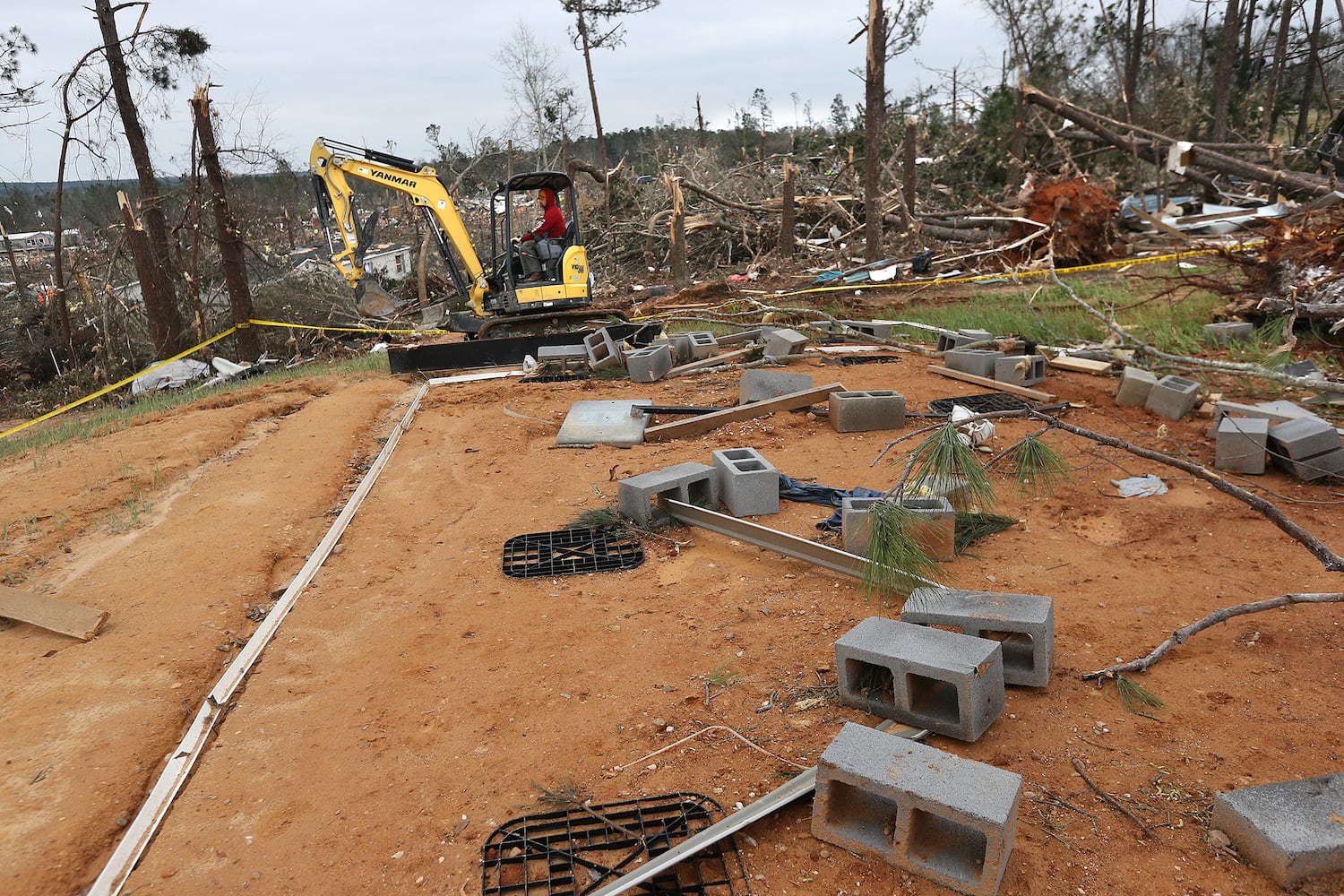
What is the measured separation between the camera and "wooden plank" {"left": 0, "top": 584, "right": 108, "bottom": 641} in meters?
4.24

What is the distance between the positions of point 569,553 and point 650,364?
4736 millimetres

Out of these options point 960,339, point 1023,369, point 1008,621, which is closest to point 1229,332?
point 1023,369

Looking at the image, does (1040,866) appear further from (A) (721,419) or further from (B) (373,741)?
(A) (721,419)

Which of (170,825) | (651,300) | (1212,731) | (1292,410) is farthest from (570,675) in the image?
(651,300)

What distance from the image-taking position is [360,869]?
260cm

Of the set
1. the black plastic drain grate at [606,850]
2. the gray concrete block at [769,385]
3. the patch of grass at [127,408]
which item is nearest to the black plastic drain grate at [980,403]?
the gray concrete block at [769,385]

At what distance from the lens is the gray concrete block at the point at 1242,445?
537cm

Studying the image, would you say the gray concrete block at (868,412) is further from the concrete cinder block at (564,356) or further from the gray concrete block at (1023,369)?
the concrete cinder block at (564,356)

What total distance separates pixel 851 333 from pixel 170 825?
880 cm

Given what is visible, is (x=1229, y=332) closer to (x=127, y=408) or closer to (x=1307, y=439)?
(x=1307, y=439)

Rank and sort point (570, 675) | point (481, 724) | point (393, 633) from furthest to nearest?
1. point (393, 633)
2. point (570, 675)
3. point (481, 724)

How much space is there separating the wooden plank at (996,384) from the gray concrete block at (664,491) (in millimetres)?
3577

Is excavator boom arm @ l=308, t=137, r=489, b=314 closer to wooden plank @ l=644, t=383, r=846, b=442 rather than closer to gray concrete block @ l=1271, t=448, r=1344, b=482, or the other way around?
wooden plank @ l=644, t=383, r=846, b=442

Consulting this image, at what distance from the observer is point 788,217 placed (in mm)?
16562
